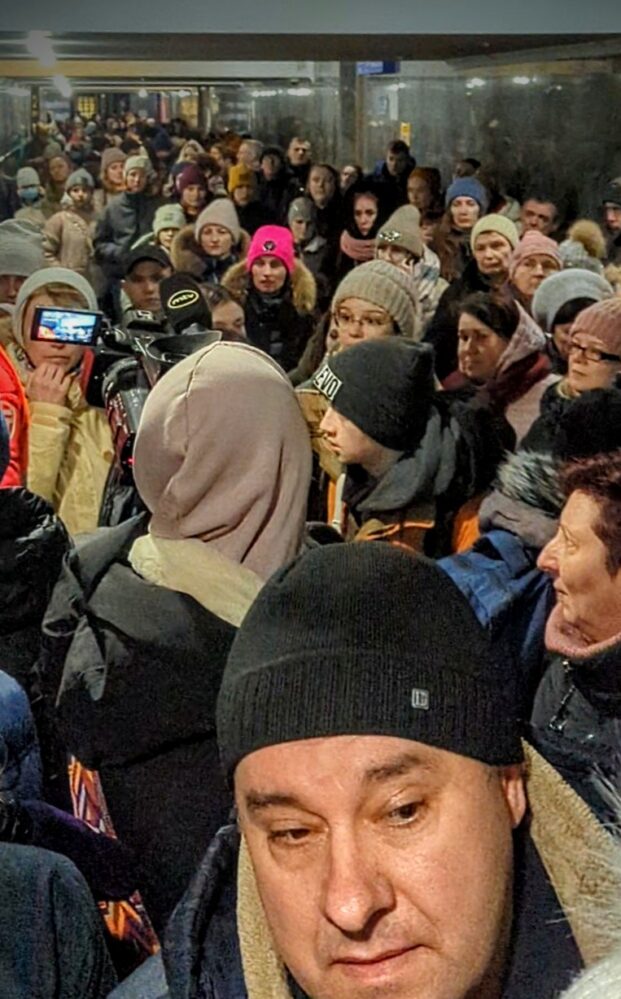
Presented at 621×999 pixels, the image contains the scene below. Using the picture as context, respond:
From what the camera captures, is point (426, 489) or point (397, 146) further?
point (397, 146)

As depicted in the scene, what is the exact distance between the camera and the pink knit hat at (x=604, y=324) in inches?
84.1

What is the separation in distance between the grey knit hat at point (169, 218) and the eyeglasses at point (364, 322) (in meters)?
0.38

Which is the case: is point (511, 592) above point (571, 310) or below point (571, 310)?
below

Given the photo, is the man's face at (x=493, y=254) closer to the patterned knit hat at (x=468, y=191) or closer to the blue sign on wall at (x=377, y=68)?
the patterned knit hat at (x=468, y=191)

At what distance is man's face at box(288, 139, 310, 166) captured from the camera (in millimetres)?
2406

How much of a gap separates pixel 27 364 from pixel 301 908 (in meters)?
1.59

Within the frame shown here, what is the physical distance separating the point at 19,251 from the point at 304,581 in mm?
1678

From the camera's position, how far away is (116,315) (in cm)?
230

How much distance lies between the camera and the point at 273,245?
8.55 ft

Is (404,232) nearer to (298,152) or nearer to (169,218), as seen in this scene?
(298,152)

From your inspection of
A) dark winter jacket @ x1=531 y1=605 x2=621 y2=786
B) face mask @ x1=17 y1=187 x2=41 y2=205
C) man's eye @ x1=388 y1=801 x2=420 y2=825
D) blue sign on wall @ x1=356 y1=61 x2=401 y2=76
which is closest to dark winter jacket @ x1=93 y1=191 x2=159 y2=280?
face mask @ x1=17 y1=187 x2=41 y2=205

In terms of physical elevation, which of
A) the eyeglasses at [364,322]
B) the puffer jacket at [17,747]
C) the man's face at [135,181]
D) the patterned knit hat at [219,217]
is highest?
the man's face at [135,181]

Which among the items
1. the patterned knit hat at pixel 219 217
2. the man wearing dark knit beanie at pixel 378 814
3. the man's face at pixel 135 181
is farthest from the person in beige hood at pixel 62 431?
the man wearing dark knit beanie at pixel 378 814

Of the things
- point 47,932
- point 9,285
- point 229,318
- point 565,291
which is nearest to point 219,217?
point 229,318
